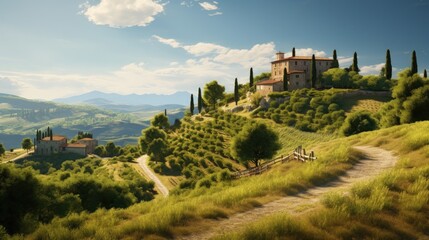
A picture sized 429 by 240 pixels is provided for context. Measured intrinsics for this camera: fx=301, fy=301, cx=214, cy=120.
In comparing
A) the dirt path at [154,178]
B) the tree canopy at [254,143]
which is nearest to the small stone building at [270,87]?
the dirt path at [154,178]

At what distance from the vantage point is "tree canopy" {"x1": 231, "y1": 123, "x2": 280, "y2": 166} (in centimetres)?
4741

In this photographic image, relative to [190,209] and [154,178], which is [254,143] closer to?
[154,178]

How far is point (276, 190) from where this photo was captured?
16.4 metres

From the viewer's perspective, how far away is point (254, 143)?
155ft

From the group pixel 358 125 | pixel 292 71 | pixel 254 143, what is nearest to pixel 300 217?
pixel 254 143

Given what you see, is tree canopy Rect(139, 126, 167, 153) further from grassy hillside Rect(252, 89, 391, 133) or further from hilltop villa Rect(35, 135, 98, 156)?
hilltop villa Rect(35, 135, 98, 156)

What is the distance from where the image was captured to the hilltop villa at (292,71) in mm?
112250

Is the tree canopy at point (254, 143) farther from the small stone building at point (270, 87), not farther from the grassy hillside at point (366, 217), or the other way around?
the small stone building at point (270, 87)

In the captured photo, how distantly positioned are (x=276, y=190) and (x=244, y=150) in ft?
103

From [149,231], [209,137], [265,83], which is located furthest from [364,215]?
[265,83]

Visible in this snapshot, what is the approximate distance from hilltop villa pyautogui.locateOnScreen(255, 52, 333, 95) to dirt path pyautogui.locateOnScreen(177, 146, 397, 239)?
90370 mm

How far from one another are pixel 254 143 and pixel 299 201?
3297 centimetres

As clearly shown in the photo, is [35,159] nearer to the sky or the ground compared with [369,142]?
nearer to the ground

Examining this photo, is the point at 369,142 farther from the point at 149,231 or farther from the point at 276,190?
the point at 149,231
